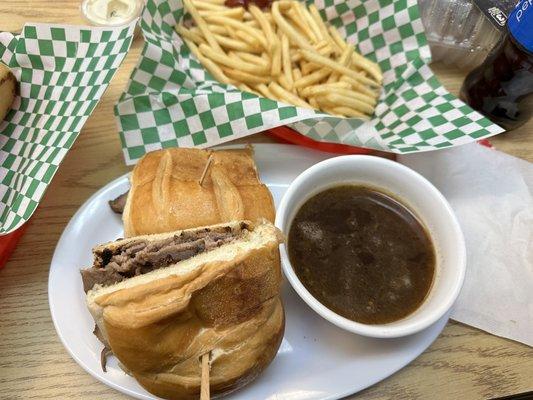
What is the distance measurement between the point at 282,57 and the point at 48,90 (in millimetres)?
831

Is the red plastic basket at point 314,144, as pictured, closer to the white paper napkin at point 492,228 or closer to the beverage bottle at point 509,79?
the white paper napkin at point 492,228

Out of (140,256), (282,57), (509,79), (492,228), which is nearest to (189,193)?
(140,256)

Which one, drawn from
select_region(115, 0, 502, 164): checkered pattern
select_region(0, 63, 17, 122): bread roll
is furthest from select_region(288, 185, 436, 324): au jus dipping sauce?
select_region(0, 63, 17, 122): bread roll

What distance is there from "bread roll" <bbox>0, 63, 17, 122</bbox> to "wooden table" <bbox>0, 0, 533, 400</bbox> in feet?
0.83

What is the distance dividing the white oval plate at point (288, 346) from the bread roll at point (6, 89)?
0.46 metres

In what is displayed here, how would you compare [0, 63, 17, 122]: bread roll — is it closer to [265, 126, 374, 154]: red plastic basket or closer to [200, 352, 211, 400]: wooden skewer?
[265, 126, 374, 154]: red plastic basket

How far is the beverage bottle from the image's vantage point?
1.48 m

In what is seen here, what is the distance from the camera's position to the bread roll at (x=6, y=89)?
1.51m

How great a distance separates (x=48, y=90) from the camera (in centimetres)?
157

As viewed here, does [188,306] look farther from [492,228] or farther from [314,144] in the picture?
[492,228]

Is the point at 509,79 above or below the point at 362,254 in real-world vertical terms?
above

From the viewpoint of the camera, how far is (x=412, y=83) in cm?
184

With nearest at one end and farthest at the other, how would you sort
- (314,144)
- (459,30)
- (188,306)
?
(188,306) < (314,144) < (459,30)

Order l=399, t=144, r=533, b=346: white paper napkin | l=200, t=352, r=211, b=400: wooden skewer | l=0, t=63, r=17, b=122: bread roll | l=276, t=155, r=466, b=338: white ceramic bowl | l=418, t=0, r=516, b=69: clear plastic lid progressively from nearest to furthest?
l=200, t=352, r=211, b=400: wooden skewer, l=276, t=155, r=466, b=338: white ceramic bowl, l=399, t=144, r=533, b=346: white paper napkin, l=0, t=63, r=17, b=122: bread roll, l=418, t=0, r=516, b=69: clear plastic lid
